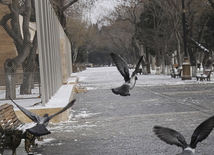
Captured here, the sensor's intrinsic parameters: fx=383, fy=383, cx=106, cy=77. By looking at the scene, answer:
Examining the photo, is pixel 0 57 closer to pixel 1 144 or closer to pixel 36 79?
pixel 36 79

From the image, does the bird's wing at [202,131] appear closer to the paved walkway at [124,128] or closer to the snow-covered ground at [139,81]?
the paved walkway at [124,128]

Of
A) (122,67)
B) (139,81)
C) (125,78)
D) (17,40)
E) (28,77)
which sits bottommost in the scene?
(139,81)

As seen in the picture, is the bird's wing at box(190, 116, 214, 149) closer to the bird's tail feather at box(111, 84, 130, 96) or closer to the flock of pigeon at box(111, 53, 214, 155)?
the flock of pigeon at box(111, 53, 214, 155)

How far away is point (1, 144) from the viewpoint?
661cm

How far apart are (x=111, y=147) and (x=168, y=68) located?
104ft

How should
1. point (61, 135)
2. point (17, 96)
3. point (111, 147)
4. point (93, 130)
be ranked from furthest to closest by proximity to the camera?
1. point (17, 96)
2. point (93, 130)
3. point (61, 135)
4. point (111, 147)

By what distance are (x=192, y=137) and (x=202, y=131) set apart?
113 mm

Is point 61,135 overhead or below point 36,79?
below

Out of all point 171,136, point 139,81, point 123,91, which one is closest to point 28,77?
point 123,91

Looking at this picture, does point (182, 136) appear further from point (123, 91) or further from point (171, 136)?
point (123, 91)

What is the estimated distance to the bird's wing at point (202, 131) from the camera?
3.66 meters

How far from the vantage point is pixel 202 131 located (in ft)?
12.1

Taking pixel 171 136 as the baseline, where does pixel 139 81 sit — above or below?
below

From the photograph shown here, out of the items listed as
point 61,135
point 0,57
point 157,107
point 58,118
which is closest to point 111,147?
point 61,135
